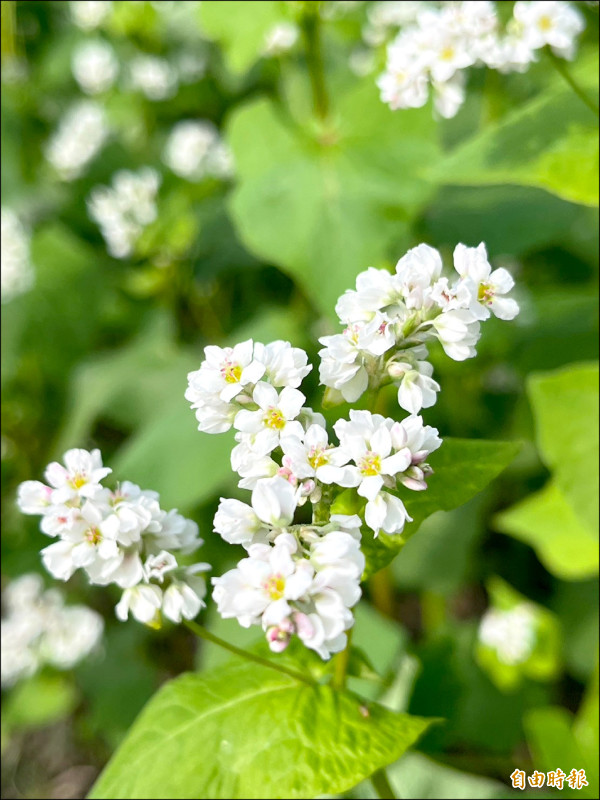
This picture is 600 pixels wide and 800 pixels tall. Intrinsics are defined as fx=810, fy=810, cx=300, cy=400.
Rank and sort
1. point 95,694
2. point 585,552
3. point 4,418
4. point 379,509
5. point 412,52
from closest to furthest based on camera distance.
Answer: point 379,509
point 412,52
point 585,552
point 95,694
point 4,418

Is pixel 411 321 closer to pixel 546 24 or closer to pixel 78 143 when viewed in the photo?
pixel 546 24

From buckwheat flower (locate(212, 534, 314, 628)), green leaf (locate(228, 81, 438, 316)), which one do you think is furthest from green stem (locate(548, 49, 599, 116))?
buckwheat flower (locate(212, 534, 314, 628))

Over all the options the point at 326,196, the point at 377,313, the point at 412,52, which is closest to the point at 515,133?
the point at 412,52

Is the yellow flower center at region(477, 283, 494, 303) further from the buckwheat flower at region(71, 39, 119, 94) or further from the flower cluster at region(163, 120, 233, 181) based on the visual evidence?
the buckwheat flower at region(71, 39, 119, 94)

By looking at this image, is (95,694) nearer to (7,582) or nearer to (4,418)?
(7,582)

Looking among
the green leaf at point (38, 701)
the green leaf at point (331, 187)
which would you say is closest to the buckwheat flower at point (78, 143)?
the green leaf at point (331, 187)

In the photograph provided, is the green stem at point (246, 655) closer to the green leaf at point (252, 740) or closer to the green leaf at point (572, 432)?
the green leaf at point (252, 740)

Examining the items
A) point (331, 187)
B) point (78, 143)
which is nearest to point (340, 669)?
point (331, 187)
